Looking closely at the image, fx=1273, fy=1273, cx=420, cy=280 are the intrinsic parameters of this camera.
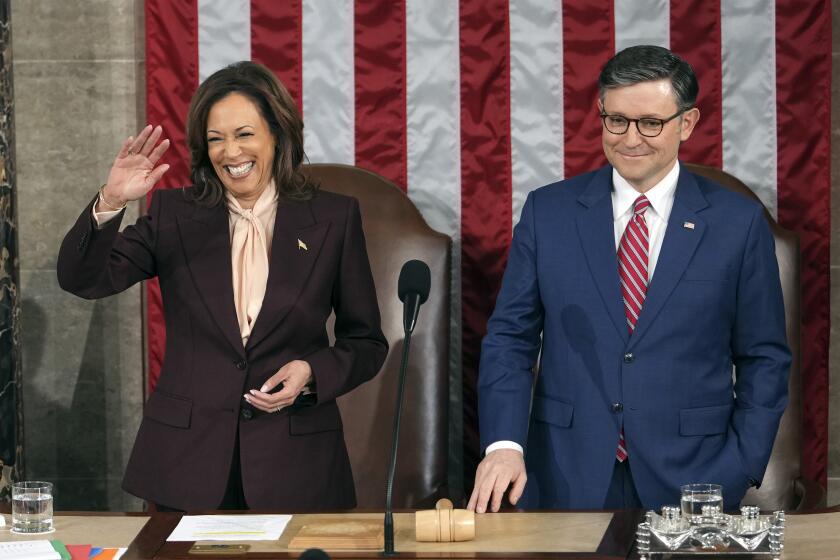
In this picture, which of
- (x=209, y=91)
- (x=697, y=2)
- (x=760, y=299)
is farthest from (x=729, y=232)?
(x=697, y=2)

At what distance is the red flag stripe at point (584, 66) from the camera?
405 cm

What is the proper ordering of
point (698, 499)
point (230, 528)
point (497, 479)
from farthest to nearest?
point (497, 479)
point (230, 528)
point (698, 499)

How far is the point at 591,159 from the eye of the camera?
4094 mm

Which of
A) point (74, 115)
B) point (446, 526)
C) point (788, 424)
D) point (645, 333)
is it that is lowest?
point (788, 424)

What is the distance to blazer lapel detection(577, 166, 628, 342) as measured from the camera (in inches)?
109

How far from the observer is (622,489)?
280cm

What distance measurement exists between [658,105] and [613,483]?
2.71ft

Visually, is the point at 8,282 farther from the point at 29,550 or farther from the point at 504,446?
the point at 504,446

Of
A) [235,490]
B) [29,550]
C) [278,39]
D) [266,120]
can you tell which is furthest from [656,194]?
[278,39]

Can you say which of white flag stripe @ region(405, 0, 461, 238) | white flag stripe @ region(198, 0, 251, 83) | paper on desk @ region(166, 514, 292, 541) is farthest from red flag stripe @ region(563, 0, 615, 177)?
paper on desk @ region(166, 514, 292, 541)

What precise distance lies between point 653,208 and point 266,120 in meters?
0.91

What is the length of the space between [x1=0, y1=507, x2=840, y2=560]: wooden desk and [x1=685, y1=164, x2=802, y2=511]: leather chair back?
1332mm

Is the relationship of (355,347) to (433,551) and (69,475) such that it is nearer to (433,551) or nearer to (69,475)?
(433,551)

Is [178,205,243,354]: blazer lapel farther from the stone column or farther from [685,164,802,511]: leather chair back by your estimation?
[685,164,802,511]: leather chair back
